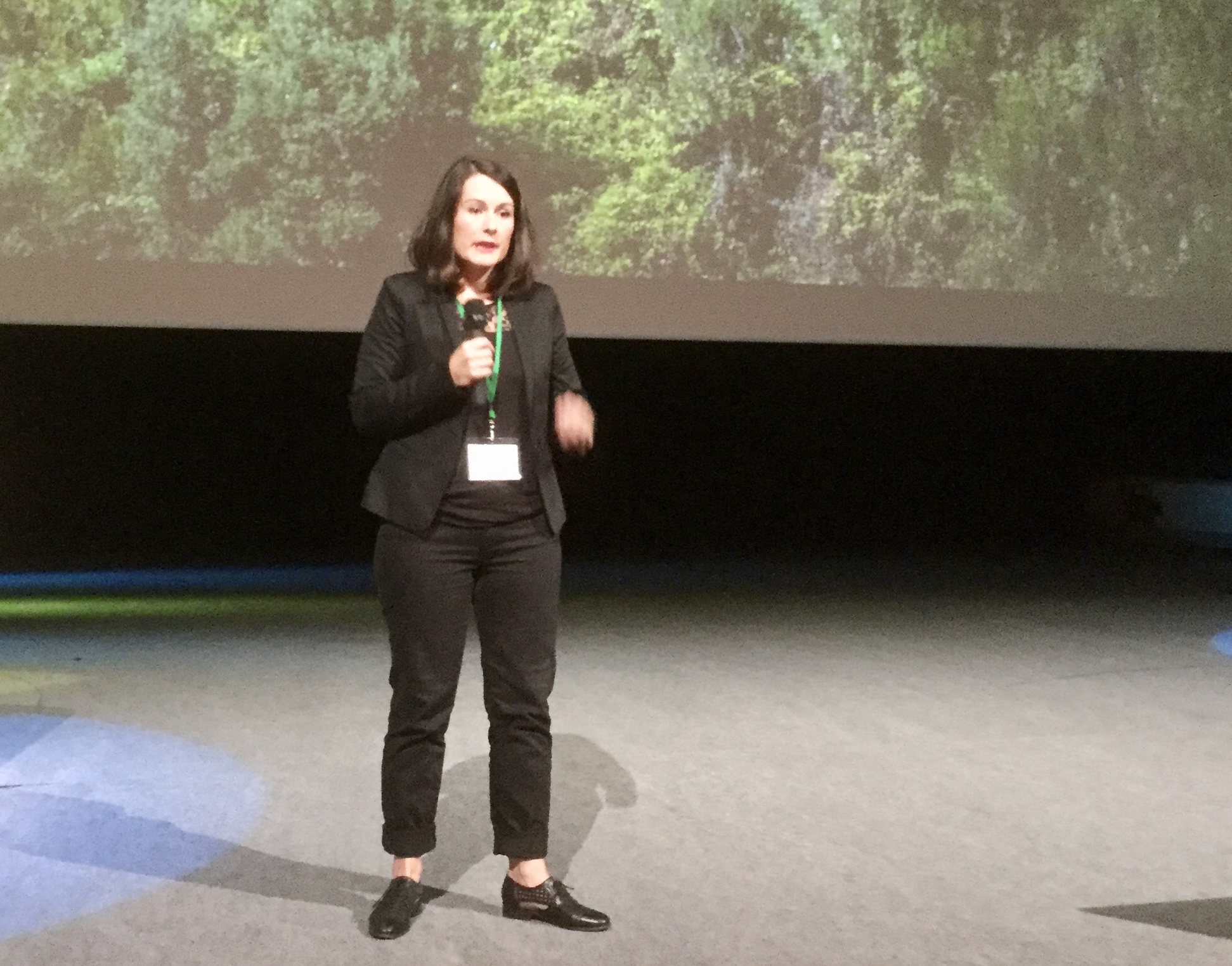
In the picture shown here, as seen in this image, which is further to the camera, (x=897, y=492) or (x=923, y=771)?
(x=897, y=492)

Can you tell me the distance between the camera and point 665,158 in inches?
234

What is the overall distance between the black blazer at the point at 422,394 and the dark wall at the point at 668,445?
21.2 ft

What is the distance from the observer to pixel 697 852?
9.62 ft

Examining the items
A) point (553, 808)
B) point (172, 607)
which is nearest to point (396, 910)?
point (553, 808)

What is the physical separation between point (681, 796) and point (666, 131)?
3.36 metres

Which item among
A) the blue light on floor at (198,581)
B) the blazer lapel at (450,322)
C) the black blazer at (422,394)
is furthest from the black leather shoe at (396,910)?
the blue light on floor at (198,581)

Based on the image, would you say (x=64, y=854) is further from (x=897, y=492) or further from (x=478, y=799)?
(x=897, y=492)

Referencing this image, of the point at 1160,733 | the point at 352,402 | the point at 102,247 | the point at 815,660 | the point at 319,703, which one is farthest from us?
the point at 102,247

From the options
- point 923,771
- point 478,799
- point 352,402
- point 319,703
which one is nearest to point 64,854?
point 478,799

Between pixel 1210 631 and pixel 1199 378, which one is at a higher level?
pixel 1199 378

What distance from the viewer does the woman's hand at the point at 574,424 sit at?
237 centimetres

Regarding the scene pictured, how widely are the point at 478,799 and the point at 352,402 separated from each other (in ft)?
4.26

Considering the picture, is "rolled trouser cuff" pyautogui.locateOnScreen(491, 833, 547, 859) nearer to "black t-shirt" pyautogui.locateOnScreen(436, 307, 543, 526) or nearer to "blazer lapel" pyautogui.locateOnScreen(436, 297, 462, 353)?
"black t-shirt" pyautogui.locateOnScreen(436, 307, 543, 526)

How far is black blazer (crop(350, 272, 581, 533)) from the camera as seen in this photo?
2359 millimetres
